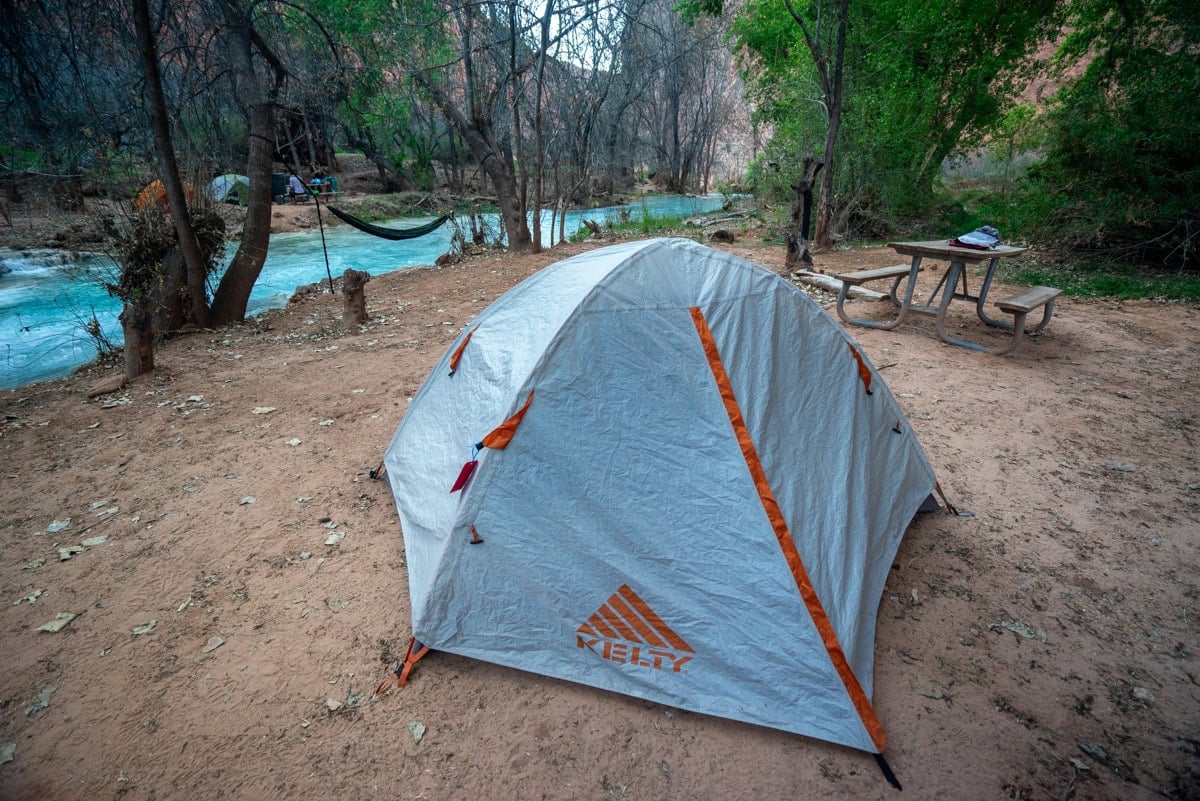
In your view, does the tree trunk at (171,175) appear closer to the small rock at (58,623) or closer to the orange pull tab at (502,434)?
the small rock at (58,623)

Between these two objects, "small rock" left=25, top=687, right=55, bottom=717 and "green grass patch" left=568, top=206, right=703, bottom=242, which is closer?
"small rock" left=25, top=687, right=55, bottom=717

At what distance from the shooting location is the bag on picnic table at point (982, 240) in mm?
4980

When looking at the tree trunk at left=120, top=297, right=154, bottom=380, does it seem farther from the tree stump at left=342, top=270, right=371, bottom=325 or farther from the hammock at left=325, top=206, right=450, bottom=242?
Answer: the hammock at left=325, top=206, right=450, bottom=242

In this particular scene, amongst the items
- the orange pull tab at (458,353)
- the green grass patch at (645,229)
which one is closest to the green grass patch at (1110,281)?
the green grass patch at (645,229)

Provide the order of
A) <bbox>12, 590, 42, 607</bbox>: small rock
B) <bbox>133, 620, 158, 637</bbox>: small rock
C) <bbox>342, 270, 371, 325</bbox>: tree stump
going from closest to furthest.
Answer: <bbox>133, 620, 158, 637</bbox>: small rock < <bbox>12, 590, 42, 607</bbox>: small rock < <bbox>342, 270, 371, 325</bbox>: tree stump

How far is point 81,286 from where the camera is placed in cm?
1045

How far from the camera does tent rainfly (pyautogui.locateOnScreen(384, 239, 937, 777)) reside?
1.89m

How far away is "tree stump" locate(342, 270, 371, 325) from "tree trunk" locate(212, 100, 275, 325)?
116 centimetres

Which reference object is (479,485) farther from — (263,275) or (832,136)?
(263,275)

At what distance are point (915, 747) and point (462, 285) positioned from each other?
25.6 feet

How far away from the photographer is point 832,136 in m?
8.46

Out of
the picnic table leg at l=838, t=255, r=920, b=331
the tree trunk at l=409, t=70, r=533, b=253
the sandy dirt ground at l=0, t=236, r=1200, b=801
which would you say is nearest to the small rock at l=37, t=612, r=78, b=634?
the sandy dirt ground at l=0, t=236, r=1200, b=801

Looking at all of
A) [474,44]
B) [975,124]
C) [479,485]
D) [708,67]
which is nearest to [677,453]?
[479,485]

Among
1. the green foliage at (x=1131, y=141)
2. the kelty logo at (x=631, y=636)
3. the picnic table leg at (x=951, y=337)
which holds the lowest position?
the kelty logo at (x=631, y=636)
